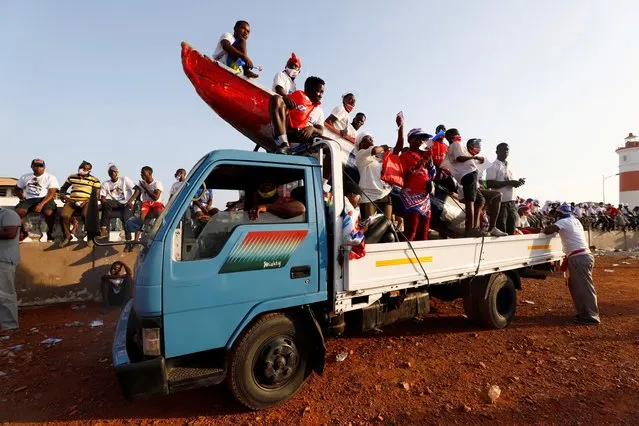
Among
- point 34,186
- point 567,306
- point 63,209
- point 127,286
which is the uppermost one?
point 34,186

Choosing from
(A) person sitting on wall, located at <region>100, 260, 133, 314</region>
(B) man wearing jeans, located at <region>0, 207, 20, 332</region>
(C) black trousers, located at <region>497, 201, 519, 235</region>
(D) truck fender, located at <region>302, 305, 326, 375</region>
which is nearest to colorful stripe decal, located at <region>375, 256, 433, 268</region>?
(D) truck fender, located at <region>302, 305, 326, 375</region>

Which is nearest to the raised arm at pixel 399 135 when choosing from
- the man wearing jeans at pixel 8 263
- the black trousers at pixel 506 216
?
the black trousers at pixel 506 216

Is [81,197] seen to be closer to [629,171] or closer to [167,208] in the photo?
[167,208]

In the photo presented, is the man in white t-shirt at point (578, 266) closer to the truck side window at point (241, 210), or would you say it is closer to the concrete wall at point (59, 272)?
the truck side window at point (241, 210)

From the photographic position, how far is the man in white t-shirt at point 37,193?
6.36 metres

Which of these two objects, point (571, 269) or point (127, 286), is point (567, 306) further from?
point (127, 286)

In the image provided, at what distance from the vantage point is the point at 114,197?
7379 millimetres

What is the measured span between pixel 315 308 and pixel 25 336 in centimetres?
434

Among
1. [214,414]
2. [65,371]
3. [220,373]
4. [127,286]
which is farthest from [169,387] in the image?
[127,286]

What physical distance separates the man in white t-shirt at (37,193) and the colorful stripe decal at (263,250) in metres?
5.80

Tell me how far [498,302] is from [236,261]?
413cm

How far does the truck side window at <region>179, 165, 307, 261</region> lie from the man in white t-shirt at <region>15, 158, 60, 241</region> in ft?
15.7

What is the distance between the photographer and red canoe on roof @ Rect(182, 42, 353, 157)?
434 cm

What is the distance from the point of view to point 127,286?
19.9 feet
